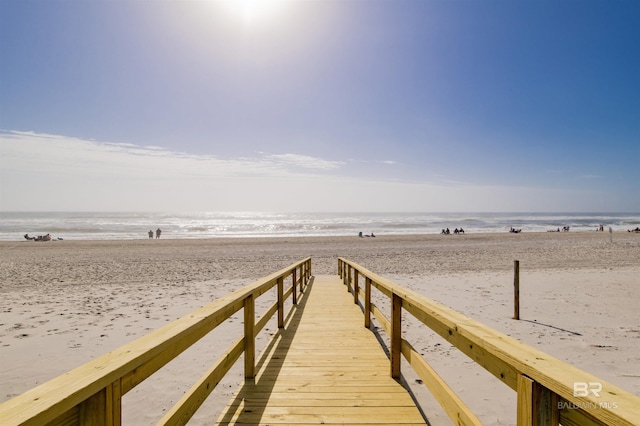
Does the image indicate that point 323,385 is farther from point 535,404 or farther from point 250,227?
point 250,227

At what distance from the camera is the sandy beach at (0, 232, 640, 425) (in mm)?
4430

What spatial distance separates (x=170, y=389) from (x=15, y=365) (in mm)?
2870

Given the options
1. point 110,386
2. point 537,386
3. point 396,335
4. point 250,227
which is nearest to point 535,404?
point 537,386

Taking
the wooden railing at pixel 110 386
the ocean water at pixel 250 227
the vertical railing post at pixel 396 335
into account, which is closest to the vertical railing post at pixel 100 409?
the wooden railing at pixel 110 386

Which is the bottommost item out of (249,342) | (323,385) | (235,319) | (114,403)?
(235,319)

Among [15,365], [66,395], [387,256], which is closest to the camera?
[66,395]

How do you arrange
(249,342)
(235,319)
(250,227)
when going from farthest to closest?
(250,227) → (235,319) → (249,342)

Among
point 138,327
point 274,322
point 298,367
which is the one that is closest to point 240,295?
point 298,367

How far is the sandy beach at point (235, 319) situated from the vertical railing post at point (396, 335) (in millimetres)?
660

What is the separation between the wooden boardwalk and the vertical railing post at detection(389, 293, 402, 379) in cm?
15

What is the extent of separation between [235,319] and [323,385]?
15.2ft

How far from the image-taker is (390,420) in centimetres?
278

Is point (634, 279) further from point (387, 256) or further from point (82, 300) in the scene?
point (82, 300)

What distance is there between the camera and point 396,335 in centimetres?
350
